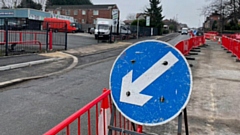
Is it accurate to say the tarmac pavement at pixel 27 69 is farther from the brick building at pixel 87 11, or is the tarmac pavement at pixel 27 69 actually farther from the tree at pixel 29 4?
the tree at pixel 29 4

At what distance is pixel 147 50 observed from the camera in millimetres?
2584

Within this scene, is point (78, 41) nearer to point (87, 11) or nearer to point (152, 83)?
point (152, 83)

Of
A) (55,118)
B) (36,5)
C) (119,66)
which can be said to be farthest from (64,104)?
(36,5)

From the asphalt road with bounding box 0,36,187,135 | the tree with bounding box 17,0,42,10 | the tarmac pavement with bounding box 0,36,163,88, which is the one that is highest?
Answer: the tree with bounding box 17,0,42,10

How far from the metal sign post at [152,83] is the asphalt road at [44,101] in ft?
6.49

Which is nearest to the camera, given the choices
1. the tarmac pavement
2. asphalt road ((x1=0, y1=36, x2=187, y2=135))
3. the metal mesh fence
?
asphalt road ((x1=0, y1=36, x2=187, y2=135))

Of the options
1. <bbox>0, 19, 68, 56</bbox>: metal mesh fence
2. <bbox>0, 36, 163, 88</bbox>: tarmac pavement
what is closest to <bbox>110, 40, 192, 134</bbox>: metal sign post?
<bbox>0, 36, 163, 88</bbox>: tarmac pavement

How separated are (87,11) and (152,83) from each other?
81.6 metres

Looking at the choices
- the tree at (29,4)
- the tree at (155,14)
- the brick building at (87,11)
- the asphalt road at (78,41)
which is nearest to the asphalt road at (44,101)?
the asphalt road at (78,41)

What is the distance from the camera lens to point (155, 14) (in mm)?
63719

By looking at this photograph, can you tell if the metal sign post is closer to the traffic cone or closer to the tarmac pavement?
the traffic cone

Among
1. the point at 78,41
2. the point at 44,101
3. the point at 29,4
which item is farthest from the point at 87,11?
the point at 44,101

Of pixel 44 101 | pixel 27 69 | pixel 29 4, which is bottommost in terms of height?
pixel 44 101

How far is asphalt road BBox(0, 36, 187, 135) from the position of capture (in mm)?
4496
